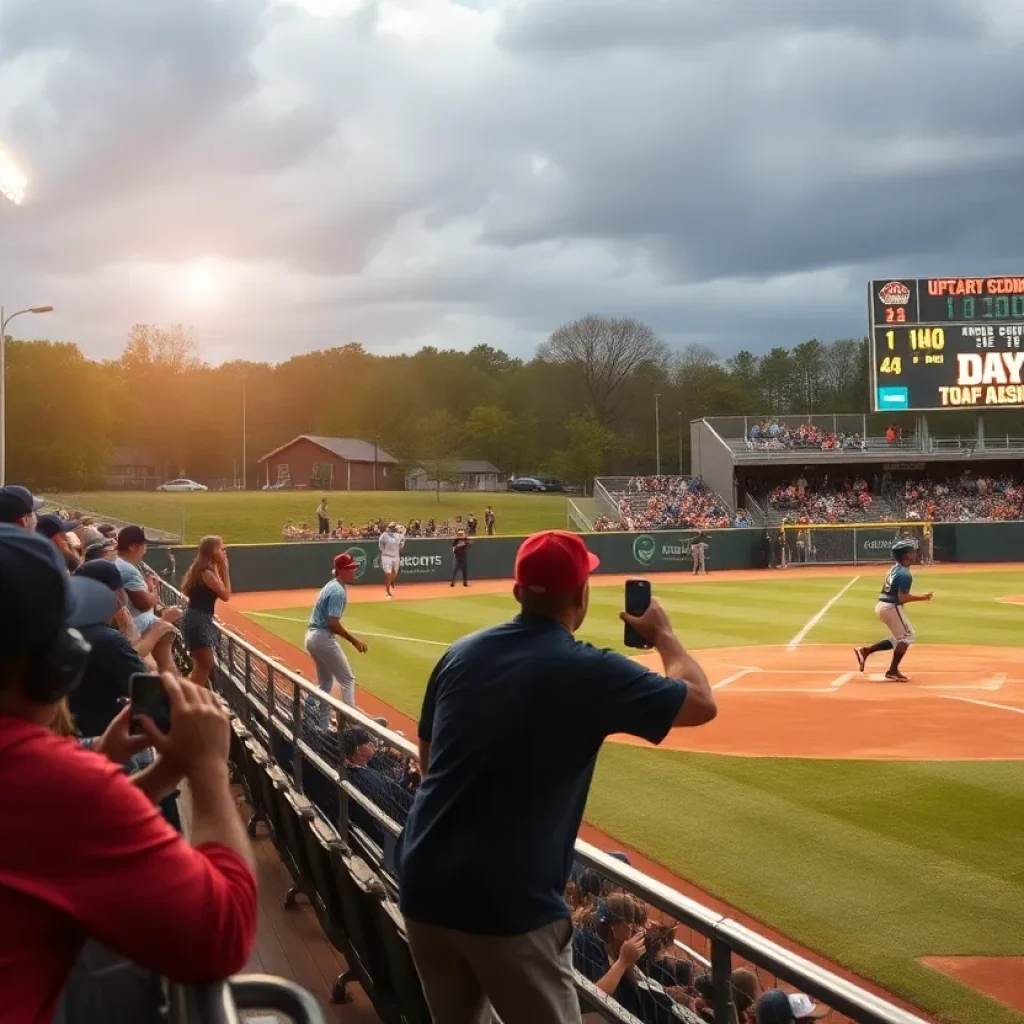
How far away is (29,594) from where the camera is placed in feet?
6.24

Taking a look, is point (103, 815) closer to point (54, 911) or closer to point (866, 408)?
point (54, 911)

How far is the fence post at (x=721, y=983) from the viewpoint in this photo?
3094mm

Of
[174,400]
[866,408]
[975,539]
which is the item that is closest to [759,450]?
[975,539]

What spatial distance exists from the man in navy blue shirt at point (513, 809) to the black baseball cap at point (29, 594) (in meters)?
1.70

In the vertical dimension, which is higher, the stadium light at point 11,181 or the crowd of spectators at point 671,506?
the stadium light at point 11,181

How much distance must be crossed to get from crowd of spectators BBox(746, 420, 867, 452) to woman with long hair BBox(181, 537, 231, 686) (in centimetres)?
4653

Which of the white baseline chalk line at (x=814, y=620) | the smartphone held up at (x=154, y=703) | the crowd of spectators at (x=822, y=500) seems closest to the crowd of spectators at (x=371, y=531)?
the crowd of spectators at (x=822, y=500)

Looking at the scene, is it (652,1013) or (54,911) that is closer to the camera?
(54,911)

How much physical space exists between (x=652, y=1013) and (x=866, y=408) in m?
103

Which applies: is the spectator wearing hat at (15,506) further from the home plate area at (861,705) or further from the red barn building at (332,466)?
the red barn building at (332,466)

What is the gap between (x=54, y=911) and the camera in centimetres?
179

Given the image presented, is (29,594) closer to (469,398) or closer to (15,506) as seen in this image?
(15,506)

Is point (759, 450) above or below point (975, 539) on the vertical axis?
above

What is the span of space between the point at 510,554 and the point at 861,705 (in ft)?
80.3
